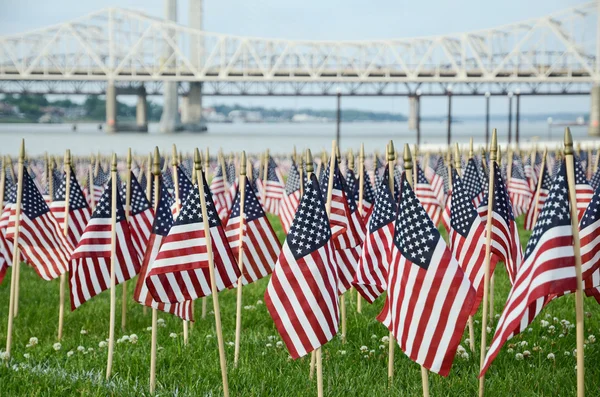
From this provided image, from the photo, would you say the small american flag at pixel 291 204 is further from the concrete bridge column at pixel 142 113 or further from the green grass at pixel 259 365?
the concrete bridge column at pixel 142 113

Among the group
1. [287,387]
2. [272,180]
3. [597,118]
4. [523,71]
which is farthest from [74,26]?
[287,387]

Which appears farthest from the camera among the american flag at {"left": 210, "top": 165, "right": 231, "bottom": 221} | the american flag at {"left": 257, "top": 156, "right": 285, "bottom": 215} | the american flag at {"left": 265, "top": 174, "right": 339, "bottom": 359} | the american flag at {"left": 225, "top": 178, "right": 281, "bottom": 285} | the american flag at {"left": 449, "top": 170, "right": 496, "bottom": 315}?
the american flag at {"left": 257, "top": 156, "right": 285, "bottom": 215}

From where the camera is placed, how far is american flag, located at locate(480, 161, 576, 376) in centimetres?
452

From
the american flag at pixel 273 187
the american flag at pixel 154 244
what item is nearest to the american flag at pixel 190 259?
the american flag at pixel 154 244

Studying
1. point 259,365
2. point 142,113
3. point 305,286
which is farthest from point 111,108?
point 305,286

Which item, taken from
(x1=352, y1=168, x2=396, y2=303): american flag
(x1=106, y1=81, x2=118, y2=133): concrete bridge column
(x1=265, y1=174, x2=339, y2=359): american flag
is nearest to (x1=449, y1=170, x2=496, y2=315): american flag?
(x1=352, y1=168, x2=396, y2=303): american flag

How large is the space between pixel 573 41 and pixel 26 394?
4283 inches

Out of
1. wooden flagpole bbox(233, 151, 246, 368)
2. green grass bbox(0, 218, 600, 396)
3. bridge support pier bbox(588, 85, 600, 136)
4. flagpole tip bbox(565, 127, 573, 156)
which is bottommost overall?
green grass bbox(0, 218, 600, 396)

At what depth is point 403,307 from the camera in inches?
200

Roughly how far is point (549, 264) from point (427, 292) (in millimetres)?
755

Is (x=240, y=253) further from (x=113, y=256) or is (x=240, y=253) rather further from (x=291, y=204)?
(x=291, y=204)

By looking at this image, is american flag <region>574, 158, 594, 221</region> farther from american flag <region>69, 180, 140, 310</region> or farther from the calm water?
the calm water

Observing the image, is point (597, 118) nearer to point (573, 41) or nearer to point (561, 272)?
point (573, 41)

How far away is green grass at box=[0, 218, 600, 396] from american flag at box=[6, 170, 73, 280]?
696 mm
